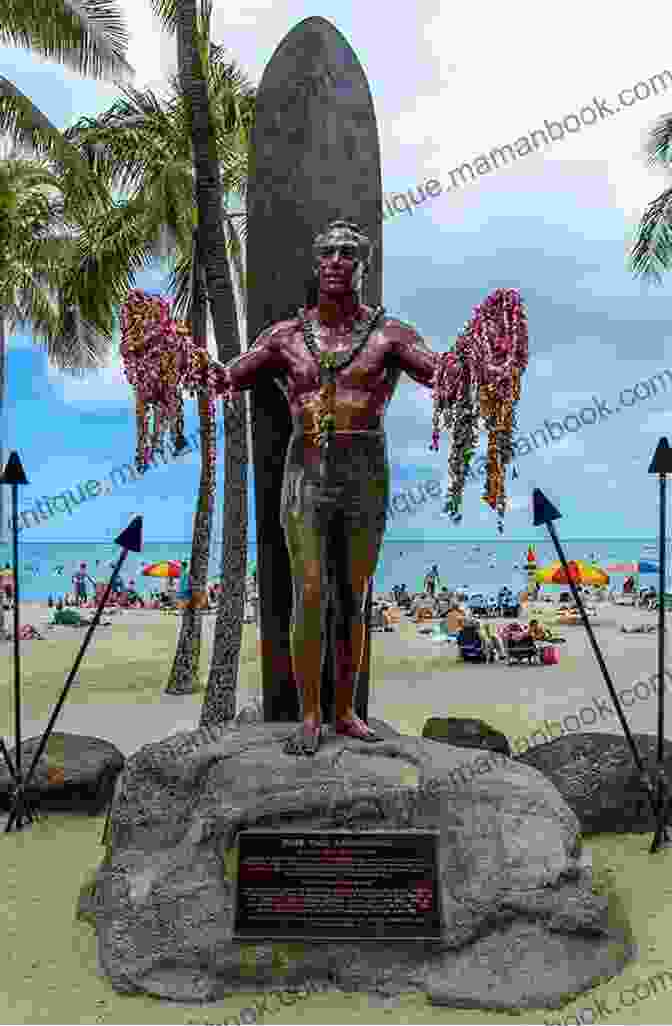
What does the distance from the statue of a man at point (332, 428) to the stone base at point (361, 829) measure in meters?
0.35

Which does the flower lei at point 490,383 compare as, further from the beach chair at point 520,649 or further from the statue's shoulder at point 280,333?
the beach chair at point 520,649

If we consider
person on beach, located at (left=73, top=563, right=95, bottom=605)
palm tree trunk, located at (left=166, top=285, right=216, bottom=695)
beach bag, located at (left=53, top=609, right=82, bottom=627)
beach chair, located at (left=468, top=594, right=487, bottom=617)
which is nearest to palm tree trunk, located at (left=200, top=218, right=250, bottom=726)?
palm tree trunk, located at (left=166, top=285, right=216, bottom=695)

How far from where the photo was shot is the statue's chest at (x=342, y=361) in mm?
4945

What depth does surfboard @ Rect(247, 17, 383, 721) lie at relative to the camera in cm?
576

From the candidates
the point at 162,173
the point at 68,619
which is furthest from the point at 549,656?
the point at 68,619

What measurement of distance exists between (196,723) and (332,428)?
7575 mm

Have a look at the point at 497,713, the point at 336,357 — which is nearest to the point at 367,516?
the point at 336,357

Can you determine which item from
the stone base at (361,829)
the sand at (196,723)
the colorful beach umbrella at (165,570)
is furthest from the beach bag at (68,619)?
the stone base at (361,829)

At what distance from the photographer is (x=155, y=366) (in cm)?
475

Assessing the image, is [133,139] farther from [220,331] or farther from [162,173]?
[220,331]

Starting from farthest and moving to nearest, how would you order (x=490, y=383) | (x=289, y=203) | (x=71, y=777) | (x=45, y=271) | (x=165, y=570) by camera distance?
(x=165, y=570)
(x=45, y=271)
(x=71, y=777)
(x=289, y=203)
(x=490, y=383)

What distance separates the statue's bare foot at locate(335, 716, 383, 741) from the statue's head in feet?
7.15

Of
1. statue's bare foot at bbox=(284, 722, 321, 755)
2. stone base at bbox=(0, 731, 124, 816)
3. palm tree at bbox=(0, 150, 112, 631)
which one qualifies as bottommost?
stone base at bbox=(0, 731, 124, 816)

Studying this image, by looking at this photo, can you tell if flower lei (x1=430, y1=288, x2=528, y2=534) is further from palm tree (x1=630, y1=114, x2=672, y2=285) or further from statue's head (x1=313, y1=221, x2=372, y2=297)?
palm tree (x1=630, y1=114, x2=672, y2=285)
